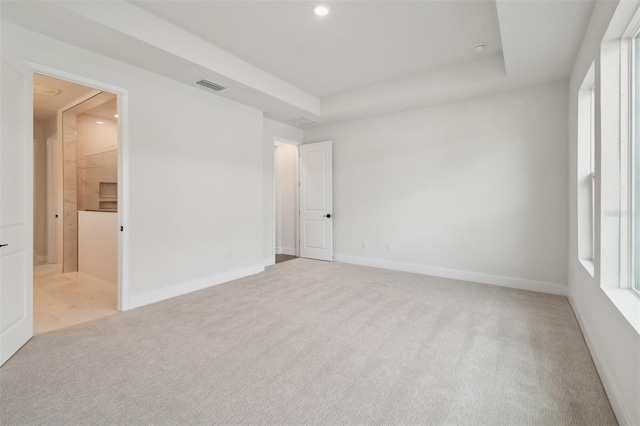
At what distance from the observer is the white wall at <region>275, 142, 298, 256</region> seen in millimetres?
6918

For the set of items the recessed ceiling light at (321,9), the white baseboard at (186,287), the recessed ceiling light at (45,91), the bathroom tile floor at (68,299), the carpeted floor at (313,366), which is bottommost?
the carpeted floor at (313,366)

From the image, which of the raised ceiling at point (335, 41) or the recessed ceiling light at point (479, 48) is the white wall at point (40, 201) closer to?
the raised ceiling at point (335, 41)

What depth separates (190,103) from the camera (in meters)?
3.98

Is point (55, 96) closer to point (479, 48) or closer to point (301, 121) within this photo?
point (301, 121)

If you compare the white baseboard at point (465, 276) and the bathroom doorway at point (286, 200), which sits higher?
the bathroom doorway at point (286, 200)

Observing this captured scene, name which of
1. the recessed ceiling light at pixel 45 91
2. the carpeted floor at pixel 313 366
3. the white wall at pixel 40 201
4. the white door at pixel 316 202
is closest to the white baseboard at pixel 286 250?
the white door at pixel 316 202

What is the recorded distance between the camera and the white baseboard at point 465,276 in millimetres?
3932

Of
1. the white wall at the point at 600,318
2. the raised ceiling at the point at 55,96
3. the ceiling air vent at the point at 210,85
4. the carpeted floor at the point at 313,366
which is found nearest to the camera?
the white wall at the point at 600,318

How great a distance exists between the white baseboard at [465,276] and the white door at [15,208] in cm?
452

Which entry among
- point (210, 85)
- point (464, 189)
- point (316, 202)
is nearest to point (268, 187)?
point (316, 202)

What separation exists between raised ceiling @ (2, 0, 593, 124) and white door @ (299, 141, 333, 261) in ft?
5.06

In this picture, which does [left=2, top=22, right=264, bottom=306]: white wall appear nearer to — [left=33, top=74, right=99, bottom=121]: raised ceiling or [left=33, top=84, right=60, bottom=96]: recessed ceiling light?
[left=33, top=74, right=99, bottom=121]: raised ceiling

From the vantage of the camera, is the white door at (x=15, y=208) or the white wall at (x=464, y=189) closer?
the white door at (x=15, y=208)

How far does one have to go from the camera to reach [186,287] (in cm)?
395
